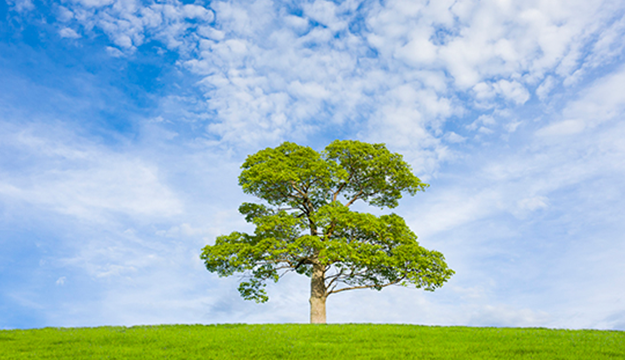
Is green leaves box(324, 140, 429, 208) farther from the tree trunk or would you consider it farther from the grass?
the grass

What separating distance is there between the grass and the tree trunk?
8.14 meters

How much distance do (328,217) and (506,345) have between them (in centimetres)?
1359

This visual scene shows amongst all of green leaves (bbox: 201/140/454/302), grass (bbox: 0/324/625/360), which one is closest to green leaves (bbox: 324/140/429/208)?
green leaves (bbox: 201/140/454/302)

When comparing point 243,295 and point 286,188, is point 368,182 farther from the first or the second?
point 243,295

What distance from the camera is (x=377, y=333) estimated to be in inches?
708

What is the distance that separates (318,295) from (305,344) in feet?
41.1

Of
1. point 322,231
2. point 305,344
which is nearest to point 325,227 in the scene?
point 322,231

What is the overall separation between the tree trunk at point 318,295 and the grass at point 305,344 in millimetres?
8139

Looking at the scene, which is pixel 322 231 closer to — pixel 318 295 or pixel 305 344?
pixel 318 295

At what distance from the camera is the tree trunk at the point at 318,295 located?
2772cm

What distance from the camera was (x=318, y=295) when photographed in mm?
28156

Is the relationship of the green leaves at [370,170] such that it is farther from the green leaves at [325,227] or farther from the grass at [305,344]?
Answer: the grass at [305,344]

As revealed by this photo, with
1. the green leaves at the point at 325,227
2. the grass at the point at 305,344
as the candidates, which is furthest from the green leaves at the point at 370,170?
the grass at the point at 305,344

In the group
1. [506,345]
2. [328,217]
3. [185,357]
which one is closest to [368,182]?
[328,217]
